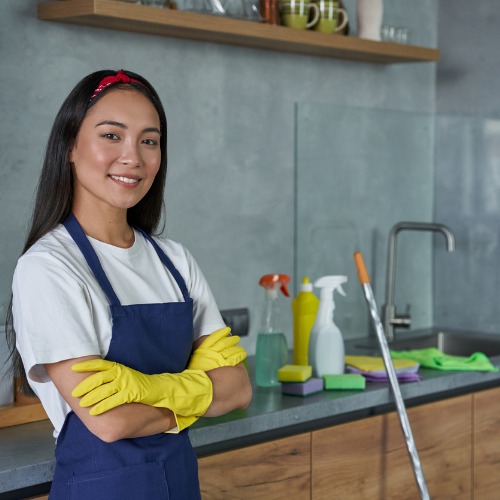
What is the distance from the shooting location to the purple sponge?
239 centimetres

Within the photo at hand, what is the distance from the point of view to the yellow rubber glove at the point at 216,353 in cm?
188

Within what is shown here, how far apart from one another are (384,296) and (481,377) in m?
0.73

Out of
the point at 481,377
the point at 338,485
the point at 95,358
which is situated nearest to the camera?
the point at 95,358

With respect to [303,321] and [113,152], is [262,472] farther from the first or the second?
[113,152]

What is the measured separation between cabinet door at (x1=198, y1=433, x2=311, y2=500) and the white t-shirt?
445mm

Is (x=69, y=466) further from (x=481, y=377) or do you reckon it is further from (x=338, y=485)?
(x=481, y=377)

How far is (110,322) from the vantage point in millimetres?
1704

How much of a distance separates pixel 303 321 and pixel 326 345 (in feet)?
0.48

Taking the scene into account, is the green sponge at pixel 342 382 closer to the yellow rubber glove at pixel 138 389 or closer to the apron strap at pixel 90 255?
the yellow rubber glove at pixel 138 389

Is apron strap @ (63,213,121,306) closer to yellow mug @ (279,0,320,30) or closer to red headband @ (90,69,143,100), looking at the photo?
red headband @ (90,69,143,100)

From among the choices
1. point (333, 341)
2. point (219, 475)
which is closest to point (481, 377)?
point (333, 341)

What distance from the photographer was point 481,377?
2781mm

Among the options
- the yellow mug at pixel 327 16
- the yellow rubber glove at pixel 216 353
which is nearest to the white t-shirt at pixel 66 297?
the yellow rubber glove at pixel 216 353

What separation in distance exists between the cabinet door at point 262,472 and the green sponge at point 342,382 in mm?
202
